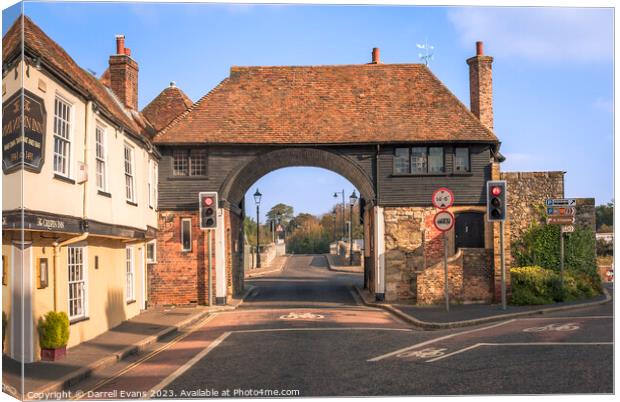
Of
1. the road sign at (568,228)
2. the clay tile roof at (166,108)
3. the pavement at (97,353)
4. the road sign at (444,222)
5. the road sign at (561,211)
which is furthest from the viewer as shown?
the clay tile roof at (166,108)

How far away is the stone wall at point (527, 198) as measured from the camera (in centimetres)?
2430

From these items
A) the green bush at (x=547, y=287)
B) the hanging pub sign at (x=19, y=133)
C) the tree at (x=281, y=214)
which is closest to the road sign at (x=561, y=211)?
the green bush at (x=547, y=287)

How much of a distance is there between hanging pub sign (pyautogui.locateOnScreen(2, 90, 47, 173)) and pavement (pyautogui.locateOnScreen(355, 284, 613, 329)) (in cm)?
1002

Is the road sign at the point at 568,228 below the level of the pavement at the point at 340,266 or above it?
above

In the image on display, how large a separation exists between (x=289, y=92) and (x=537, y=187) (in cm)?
936

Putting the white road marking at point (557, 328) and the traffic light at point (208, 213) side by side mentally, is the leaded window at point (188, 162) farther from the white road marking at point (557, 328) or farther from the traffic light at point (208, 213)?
the white road marking at point (557, 328)

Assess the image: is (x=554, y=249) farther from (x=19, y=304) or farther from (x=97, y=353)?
(x=19, y=304)

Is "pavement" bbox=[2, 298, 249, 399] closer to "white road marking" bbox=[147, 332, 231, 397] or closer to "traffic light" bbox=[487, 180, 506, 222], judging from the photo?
"white road marking" bbox=[147, 332, 231, 397]

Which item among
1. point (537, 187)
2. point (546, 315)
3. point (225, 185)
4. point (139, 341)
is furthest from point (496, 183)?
point (225, 185)

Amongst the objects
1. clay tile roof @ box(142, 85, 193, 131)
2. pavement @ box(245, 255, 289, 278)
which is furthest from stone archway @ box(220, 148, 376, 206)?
pavement @ box(245, 255, 289, 278)

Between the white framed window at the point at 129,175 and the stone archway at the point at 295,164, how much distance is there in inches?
236

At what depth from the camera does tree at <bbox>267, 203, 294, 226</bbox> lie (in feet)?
281

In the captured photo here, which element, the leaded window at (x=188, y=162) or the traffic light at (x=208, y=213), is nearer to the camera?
the traffic light at (x=208, y=213)

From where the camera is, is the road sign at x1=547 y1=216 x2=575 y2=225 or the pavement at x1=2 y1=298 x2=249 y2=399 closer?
the pavement at x1=2 y1=298 x2=249 y2=399
